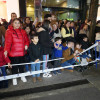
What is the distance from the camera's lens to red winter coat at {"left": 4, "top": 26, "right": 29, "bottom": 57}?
3176 mm

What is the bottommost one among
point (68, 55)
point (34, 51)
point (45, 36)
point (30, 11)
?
point (68, 55)

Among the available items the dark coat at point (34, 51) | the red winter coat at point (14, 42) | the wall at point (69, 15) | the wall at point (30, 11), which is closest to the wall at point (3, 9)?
the wall at point (30, 11)

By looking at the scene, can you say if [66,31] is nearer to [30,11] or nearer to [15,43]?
[15,43]

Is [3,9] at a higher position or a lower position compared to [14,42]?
higher

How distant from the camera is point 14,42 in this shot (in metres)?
3.29

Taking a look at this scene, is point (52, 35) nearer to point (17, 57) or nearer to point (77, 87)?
point (17, 57)

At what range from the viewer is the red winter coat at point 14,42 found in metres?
3.18

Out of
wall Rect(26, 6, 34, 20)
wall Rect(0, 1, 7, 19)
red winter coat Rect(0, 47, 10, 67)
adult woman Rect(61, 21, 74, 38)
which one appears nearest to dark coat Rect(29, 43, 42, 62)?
red winter coat Rect(0, 47, 10, 67)

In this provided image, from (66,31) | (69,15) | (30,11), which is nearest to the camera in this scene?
(66,31)

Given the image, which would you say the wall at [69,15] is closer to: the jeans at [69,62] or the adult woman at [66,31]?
the adult woman at [66,31]

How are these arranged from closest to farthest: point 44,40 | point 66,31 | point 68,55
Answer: point 44,40, point 68,55, point 66,31

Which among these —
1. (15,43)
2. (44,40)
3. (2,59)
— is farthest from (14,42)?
(44,40)

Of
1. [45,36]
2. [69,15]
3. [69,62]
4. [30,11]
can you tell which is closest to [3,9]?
[30,11]

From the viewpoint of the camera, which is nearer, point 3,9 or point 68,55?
point 68,55
